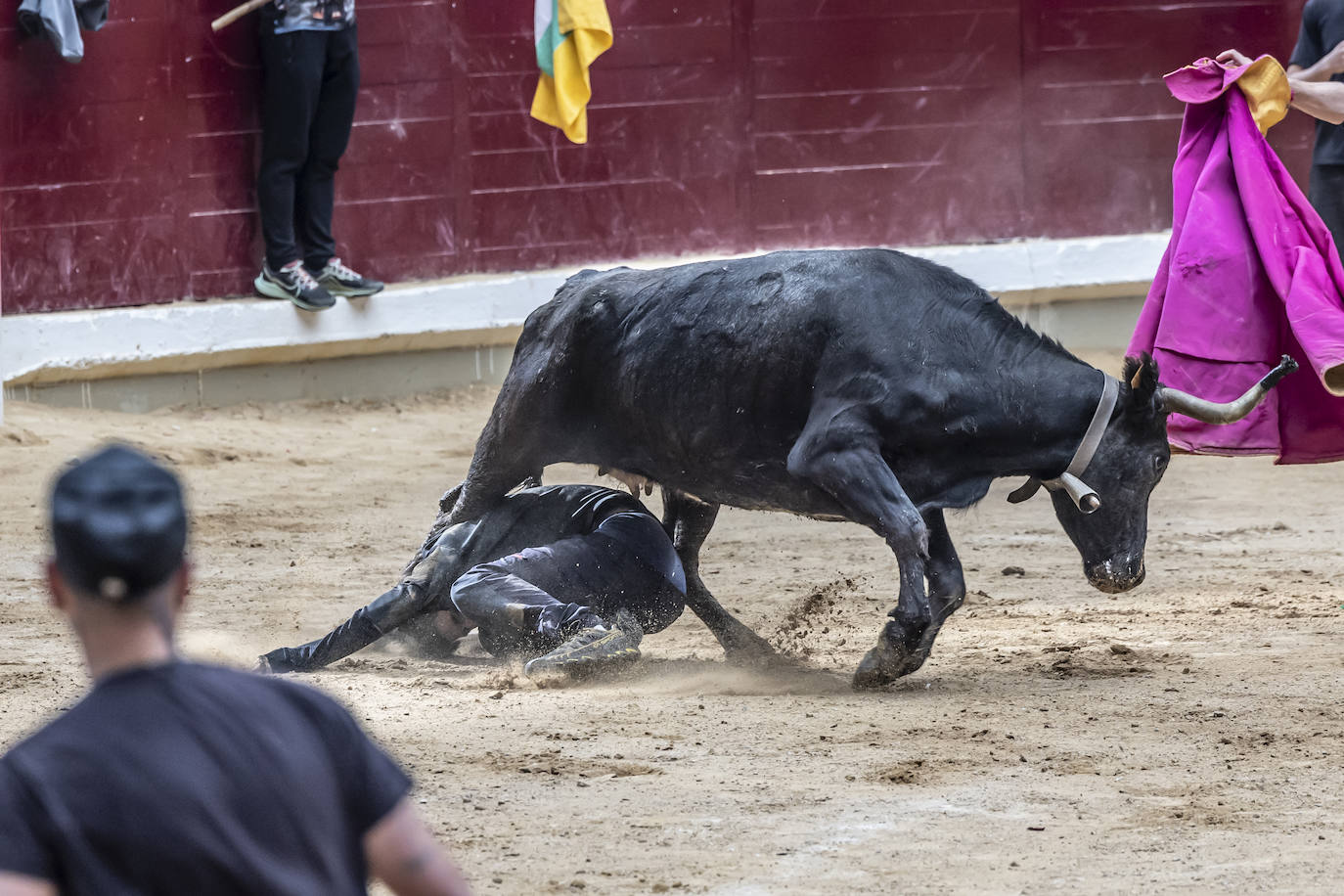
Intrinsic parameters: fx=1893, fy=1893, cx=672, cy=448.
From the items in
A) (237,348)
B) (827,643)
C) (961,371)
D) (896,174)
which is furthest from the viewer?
(896,174)

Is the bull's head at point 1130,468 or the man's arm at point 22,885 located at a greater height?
the man's arm at point 22,885

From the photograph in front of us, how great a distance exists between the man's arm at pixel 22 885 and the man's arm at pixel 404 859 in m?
0.28

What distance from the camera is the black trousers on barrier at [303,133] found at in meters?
9.02

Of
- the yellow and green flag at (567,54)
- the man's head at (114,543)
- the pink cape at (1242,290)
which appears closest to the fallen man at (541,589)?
the pink cape at (1242,290)

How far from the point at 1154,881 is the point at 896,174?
27.2ft

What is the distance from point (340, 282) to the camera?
9.59m

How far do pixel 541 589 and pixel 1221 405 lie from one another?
196cm

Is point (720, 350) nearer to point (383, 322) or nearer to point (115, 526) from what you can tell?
point (115, 526)

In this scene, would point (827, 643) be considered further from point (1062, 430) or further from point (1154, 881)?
point (1154, 881)

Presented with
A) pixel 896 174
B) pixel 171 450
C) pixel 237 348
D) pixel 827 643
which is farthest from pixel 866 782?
pixel 896 174

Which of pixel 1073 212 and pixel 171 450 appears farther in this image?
pixel 1073 212

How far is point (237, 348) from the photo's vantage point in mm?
9359

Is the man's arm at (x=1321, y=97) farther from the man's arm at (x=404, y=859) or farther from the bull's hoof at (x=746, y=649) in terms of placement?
the man's arm at (x=404, y=859)

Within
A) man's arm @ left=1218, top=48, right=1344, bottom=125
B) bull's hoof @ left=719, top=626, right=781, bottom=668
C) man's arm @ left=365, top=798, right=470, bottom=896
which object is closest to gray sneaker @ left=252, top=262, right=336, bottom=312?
bull's hoof @ left=719, top=626, right=781, bottom=668
